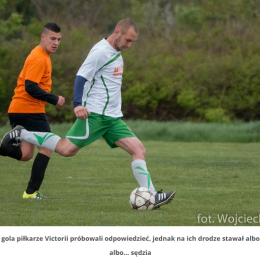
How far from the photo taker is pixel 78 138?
6488 millimetres

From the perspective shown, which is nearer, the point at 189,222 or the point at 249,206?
the point at 189,222

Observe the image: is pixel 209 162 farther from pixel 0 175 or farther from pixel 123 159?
pixel 0 175

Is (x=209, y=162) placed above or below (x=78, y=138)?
below

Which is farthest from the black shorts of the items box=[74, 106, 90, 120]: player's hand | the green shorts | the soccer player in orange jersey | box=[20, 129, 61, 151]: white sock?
box=[74, 106, 90, 120]: player's hand

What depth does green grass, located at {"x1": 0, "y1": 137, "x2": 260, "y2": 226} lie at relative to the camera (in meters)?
5.98

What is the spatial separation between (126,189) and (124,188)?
121 millimetres

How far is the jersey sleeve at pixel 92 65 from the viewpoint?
632cm

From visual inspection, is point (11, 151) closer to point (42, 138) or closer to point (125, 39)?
Answer: point (42, 138)

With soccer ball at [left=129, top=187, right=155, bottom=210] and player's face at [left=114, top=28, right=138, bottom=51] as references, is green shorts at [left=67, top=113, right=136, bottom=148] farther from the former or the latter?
player's face at [left=114, top=28, right=138, bottom=51]

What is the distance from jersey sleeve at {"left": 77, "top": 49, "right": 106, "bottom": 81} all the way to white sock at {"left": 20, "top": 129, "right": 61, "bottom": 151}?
893 millimetres

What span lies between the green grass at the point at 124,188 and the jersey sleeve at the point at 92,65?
1.56 m

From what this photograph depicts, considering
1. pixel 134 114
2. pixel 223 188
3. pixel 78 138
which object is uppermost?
pixel 78 138

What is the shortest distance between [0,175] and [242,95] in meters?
17.8

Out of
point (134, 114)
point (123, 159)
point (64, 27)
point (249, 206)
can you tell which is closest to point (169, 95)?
point (134, 114)
